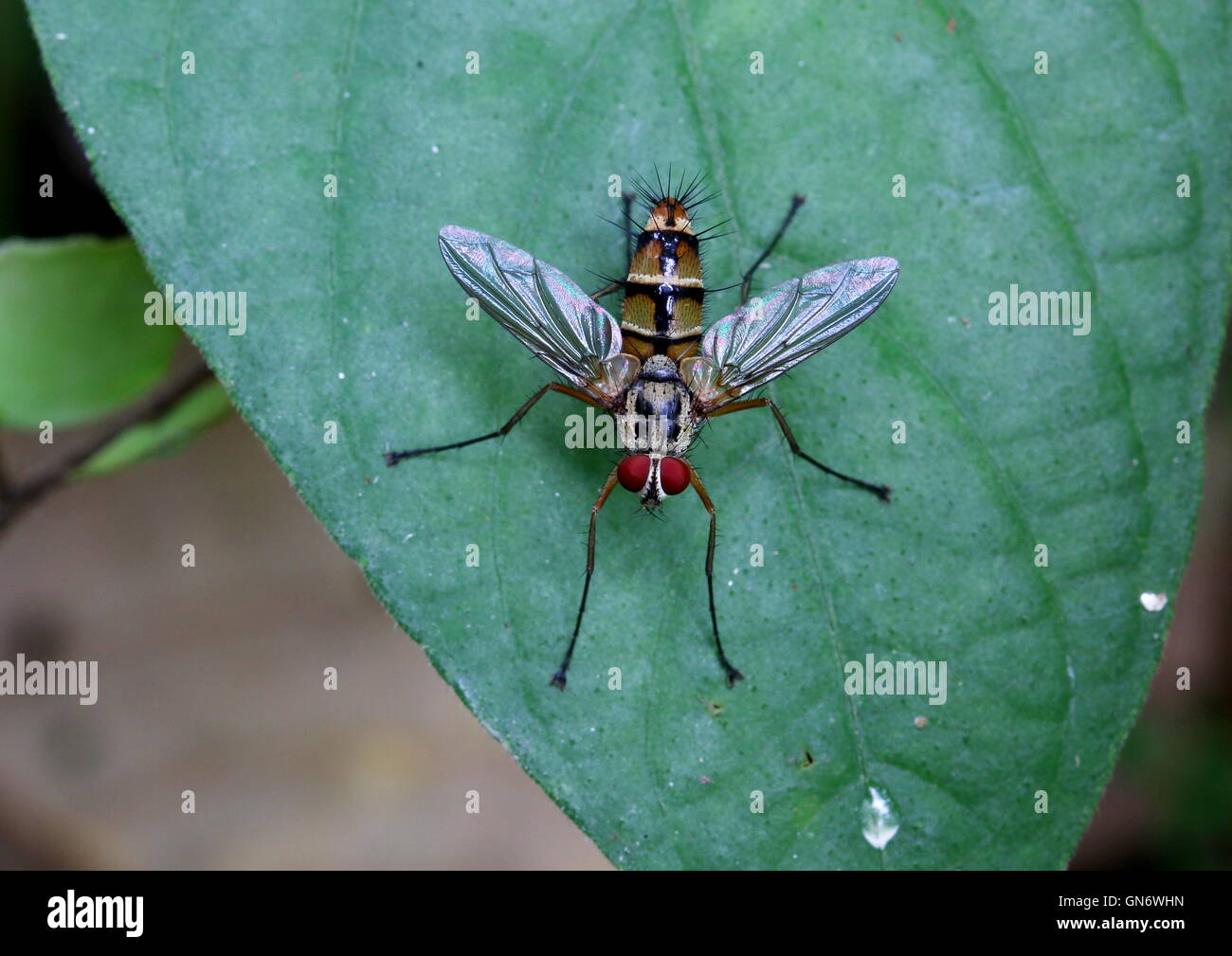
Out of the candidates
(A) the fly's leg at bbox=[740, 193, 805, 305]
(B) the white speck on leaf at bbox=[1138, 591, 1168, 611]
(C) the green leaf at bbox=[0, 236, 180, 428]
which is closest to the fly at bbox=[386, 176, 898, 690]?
(A) the fly's leg at bbox=[740, 193, 805, 305]

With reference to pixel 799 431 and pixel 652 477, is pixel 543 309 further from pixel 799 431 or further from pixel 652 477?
pixel 799 431

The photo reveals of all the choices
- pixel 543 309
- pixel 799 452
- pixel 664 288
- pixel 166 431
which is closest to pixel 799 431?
pixel 799 452

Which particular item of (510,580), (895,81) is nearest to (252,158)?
(510,580)

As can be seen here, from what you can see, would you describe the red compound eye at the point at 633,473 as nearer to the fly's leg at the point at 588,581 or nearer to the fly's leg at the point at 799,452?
the fly's leg at the point at 588,581

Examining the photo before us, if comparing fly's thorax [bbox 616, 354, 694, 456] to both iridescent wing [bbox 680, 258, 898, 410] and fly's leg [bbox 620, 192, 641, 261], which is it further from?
fly's leg [bbox 620, 192, 641, 261]

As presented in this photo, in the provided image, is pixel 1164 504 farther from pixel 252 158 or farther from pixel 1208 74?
pixel 252 158

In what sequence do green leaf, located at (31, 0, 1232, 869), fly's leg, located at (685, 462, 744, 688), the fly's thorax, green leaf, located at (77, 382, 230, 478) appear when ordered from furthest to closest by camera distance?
green leaf, located at (77, 382, 230, 478), the fly's thorax, fly's leg, located at (685, 462, 744, 688), green leaf, located at (31, 0, 1232, 869)
